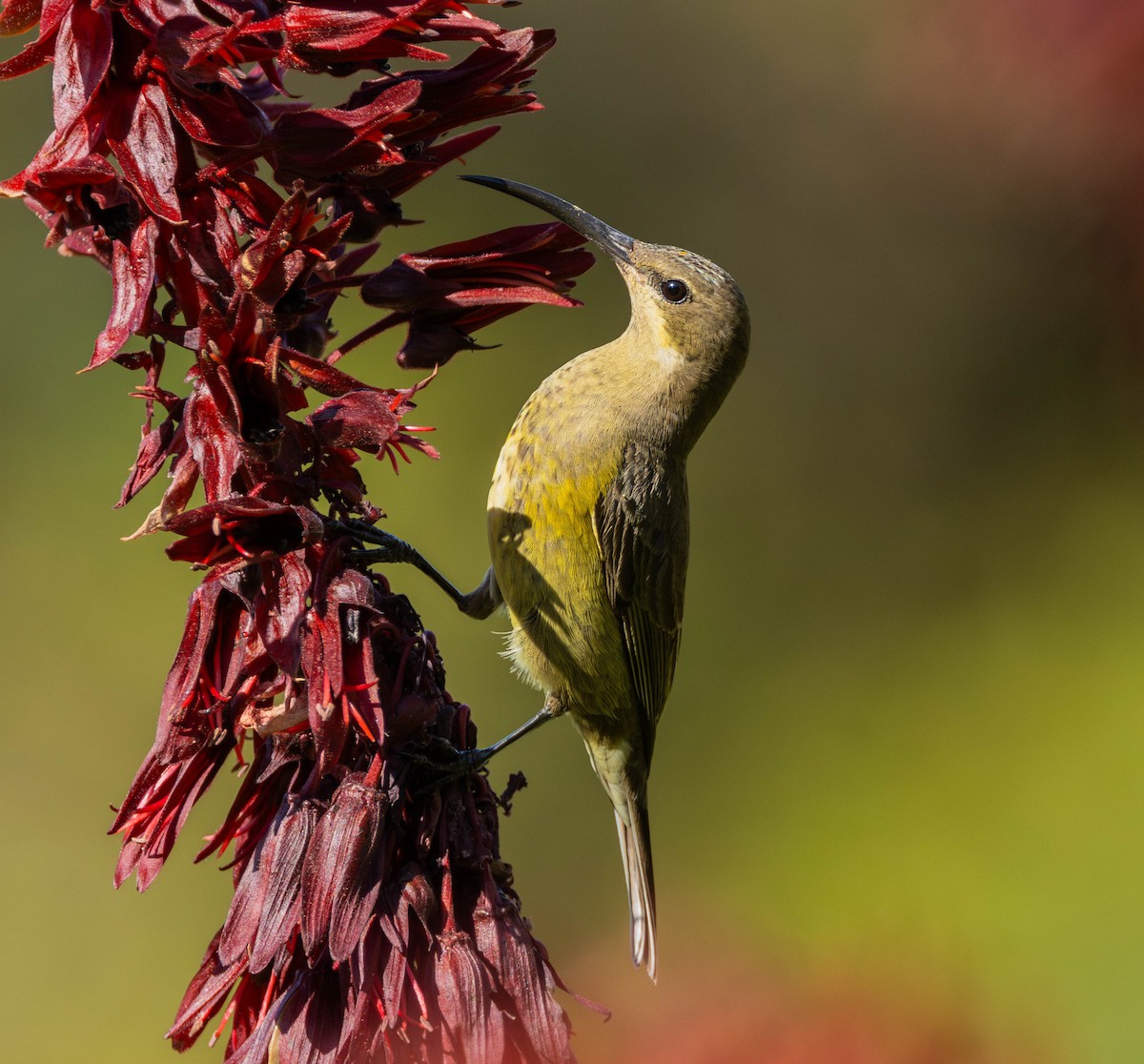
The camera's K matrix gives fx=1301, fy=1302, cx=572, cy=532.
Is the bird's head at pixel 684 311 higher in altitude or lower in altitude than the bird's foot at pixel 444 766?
higher

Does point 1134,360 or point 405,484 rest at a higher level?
point 405,484

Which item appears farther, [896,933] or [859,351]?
[859,351]

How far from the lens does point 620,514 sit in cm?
376

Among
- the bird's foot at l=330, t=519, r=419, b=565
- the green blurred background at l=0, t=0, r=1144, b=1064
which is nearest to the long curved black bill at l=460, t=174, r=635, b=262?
the bird's foot at l=330, t=519, r=419, b=565

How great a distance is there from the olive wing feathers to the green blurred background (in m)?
0.52

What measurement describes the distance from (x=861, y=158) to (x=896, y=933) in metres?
3.38

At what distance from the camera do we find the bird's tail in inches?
149

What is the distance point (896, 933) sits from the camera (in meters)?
3.40

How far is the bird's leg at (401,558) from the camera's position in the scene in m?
1.93

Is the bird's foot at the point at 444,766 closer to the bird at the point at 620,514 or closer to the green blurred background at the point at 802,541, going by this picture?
the green blurred background at the point at 802,541

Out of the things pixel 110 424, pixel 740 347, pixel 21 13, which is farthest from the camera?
pixel 110 424

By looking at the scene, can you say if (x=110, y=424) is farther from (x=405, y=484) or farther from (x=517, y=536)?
(x=517, y=536)

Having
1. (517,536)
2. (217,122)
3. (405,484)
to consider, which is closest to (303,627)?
(217,122)

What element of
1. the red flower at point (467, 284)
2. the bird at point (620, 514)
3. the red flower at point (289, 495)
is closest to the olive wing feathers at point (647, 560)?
the bird at point (620, 514)
